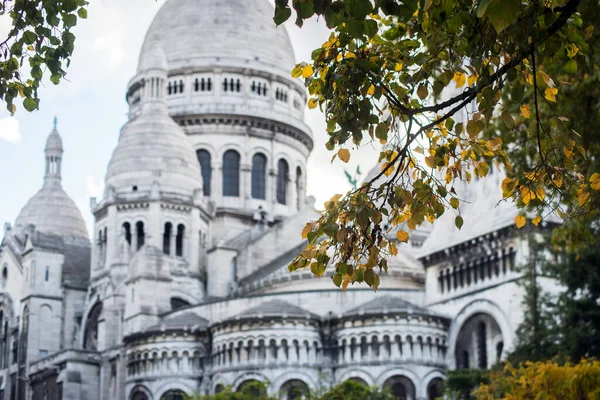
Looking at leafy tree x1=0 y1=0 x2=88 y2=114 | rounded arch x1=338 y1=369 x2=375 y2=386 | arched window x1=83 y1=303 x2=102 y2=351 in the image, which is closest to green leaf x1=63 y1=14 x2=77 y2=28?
leafy tree x1=0 y1=0 x2=88 y2=114

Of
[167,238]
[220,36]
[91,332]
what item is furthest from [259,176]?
[91,332]

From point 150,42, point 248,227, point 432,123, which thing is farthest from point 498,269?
point 432,123

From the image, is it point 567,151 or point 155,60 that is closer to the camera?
point 567,151

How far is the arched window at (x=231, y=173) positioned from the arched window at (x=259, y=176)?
1092 mm

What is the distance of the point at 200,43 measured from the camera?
8125cm

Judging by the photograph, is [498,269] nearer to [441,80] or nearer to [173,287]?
[173,287]

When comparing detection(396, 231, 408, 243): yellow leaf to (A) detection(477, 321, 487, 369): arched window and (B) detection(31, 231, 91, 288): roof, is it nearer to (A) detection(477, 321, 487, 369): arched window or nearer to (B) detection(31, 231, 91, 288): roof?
(A) detection(477, 321, 487, 369): arched window

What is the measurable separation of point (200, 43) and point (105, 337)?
77.1 feet

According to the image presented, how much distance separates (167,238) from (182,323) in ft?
30.9

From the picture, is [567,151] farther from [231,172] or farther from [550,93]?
[231,172]

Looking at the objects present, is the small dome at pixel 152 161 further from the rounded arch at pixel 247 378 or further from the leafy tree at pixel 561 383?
the leafy tree at pixel 561 383

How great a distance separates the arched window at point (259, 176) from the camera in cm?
7900

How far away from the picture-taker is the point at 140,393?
6069cm

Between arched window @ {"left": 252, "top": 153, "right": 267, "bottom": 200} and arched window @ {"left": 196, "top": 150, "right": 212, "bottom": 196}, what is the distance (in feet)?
9.57
